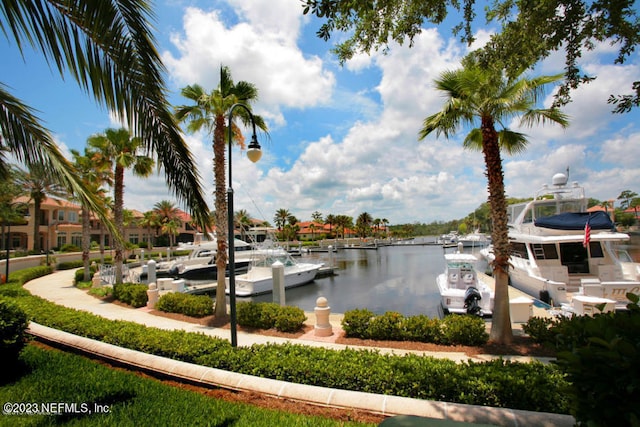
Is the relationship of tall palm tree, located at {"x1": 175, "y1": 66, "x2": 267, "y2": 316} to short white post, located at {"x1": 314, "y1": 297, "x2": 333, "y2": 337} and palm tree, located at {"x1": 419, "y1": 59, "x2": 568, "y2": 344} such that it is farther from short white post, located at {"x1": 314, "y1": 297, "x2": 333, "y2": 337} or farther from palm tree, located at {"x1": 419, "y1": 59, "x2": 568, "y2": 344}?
palm tree, located at {"x1": 419, "y1": 59, "x2": 568, "y2": 344}

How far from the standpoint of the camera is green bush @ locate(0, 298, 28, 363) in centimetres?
498

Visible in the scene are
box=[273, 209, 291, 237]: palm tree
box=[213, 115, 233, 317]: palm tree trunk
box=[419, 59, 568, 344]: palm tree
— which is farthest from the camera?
box=[273, 209, 291, 237]: palm tree

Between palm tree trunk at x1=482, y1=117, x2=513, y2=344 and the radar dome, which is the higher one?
the radar dome

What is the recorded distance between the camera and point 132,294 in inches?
540

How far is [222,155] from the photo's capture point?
11.6 meters

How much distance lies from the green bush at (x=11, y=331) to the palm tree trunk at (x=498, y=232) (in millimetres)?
9778

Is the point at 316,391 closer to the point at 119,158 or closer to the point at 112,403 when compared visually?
the point at 112,403

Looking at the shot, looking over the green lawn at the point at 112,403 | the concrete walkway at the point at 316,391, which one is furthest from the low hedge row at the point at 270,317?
the green lawn at the point at 112,403

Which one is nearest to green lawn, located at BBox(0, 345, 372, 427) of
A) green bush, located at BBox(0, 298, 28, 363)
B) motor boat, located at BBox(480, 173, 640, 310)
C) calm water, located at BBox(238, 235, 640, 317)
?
green bush, located at BBox(0, 298, 28, 363)

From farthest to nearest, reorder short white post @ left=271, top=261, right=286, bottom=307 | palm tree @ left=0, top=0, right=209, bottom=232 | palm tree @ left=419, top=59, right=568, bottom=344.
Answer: short white post @ left=271, top=261, right=286, bottom=307 → palm tree @ left=419, top=59, right=568, bottom=344 → palm tree @ left=0, top=0, right=209, bottom=232

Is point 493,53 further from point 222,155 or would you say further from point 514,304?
point 222,155

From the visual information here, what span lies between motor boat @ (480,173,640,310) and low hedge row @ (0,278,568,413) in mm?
8881

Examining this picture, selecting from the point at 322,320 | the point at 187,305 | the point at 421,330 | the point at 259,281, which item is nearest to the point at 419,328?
the point at 421,330

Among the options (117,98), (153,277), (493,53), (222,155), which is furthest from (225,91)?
(153,277)
